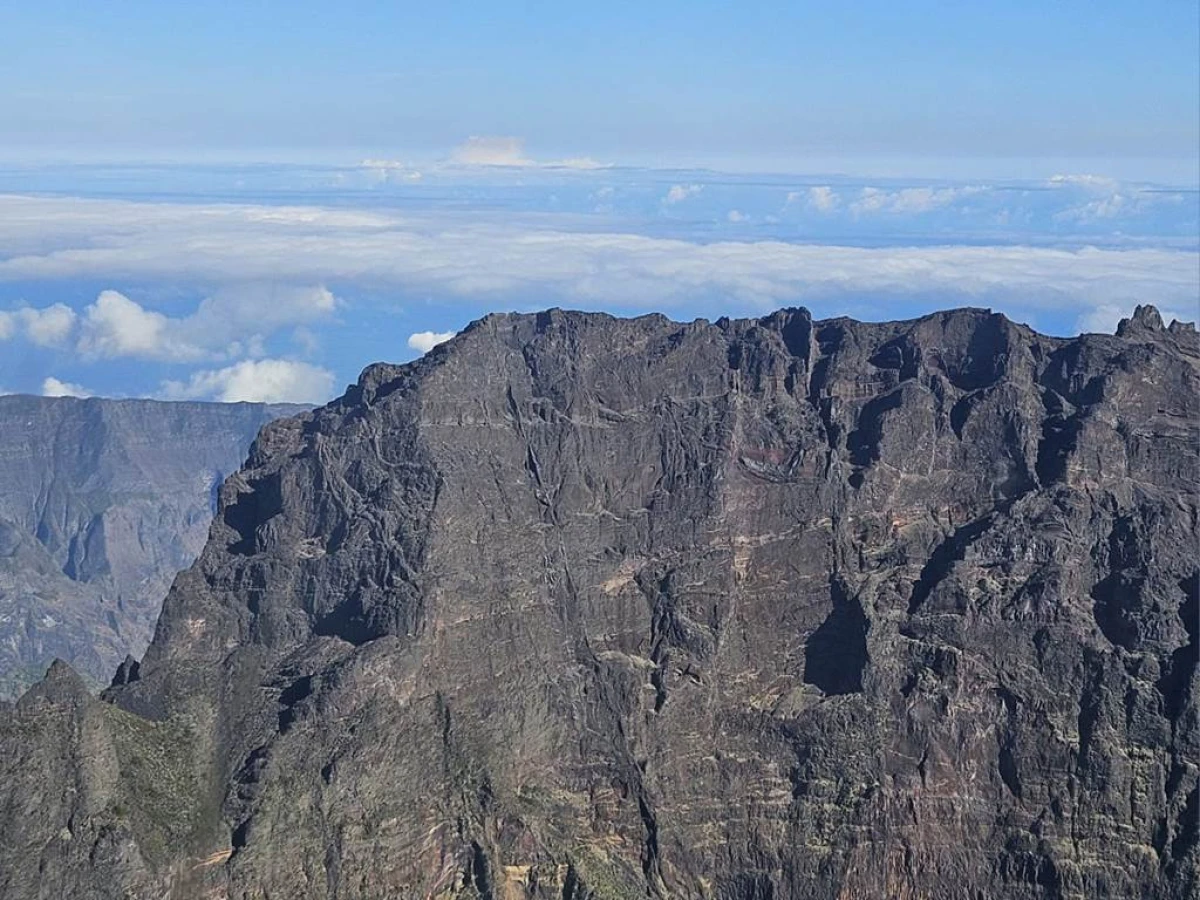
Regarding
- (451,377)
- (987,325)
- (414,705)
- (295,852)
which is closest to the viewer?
(295,852)

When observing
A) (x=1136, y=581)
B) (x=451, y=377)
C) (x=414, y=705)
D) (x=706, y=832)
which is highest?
(x=451, y=377)

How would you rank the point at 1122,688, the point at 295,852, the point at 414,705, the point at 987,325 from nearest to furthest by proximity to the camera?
the point at 295,852
the point at 414,705
the point at 1122,688
the point at 987,325

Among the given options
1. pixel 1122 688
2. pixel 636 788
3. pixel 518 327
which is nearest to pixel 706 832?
pixel 636 788

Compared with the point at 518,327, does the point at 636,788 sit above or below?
below

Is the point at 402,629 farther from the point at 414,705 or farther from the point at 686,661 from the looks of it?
the point at 686,661

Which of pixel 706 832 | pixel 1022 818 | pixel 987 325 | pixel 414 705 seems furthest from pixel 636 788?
pixel 987 325

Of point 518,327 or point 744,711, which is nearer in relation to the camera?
point 744,711

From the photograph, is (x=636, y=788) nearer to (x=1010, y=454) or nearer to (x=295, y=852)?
(x=295, y=852)
